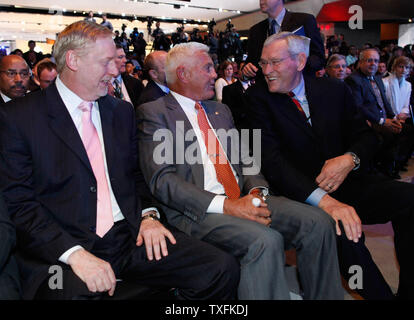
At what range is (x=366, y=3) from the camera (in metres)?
14.3

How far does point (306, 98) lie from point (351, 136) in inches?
14.1

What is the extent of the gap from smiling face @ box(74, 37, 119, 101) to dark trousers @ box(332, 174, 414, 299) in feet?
4.61

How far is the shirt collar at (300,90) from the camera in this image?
7.43 feet

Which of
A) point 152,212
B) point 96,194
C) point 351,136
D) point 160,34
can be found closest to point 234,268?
point 152,212

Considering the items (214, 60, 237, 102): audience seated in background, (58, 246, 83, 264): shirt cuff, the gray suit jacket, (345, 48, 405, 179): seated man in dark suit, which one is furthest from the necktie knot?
(214, 60, 237, 102): audience seated in background

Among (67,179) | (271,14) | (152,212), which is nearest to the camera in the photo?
(67,179)

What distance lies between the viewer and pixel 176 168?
6.31 feet

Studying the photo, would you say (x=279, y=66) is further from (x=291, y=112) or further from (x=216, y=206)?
(x=216, y=206)

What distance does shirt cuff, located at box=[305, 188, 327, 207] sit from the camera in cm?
193

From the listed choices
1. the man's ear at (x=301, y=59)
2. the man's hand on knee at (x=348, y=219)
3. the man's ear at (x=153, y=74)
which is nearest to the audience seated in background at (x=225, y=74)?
the man's ear at (x=153, y=74)

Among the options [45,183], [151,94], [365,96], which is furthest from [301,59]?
[365,96]

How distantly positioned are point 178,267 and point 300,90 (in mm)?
1349

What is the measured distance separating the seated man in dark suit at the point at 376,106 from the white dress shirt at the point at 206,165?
3000 millimetres
